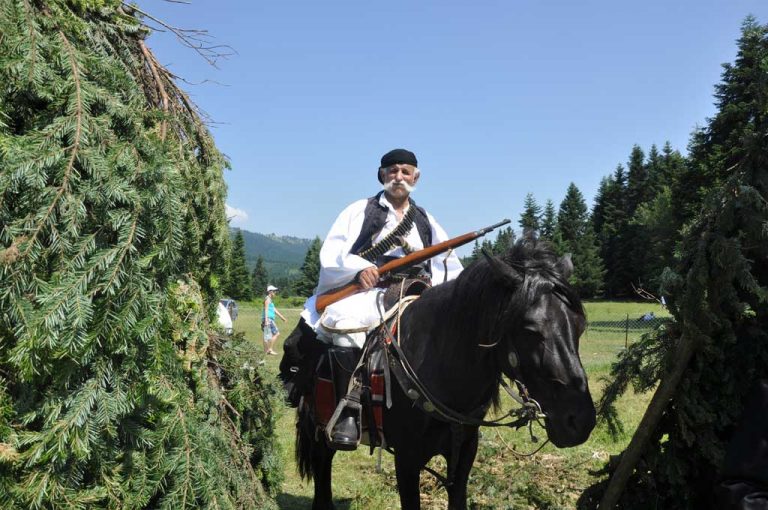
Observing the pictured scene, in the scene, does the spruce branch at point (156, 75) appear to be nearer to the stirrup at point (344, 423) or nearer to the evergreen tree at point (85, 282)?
the evergreen tree at point (85, 282)

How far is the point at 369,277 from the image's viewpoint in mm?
4414

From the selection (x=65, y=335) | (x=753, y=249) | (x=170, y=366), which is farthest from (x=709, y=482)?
(x=65, y=335)

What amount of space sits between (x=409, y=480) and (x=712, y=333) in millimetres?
2106

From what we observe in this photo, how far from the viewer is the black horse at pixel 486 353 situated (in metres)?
2.94

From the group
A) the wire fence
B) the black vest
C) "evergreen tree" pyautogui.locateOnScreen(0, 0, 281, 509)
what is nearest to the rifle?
the black vest

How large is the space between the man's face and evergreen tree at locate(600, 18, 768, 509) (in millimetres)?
2395

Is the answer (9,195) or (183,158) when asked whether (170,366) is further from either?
(183,158)

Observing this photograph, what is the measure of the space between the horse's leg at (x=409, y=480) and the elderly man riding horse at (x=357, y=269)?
384 mm

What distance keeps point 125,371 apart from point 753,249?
294cm

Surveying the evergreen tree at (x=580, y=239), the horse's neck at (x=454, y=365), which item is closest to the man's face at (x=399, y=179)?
the horse's neck at (x=454, y=365)

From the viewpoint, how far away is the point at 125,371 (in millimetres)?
2268

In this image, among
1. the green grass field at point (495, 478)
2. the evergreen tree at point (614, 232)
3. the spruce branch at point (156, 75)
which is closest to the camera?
the spruce branch at point (156, 75)

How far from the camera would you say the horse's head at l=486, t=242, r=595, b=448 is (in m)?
2.87

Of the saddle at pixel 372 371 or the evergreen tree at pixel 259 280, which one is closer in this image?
the saddle at pixel 372 371
